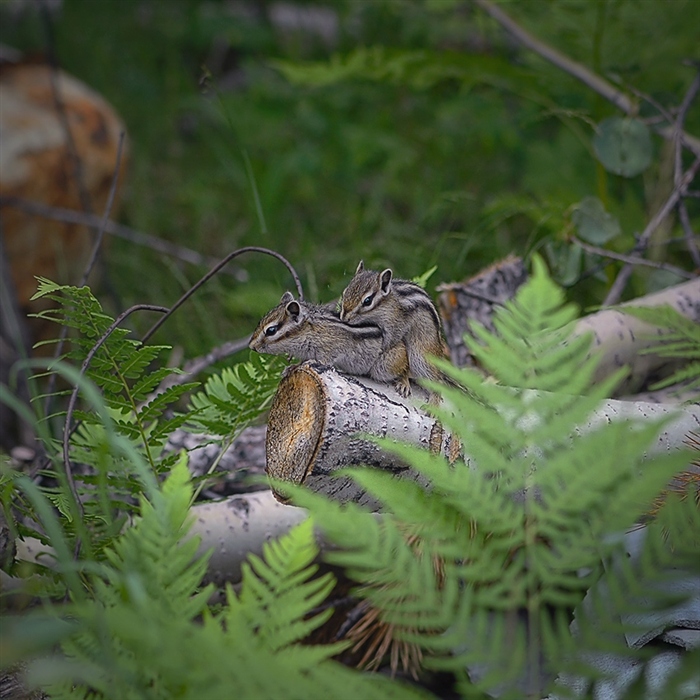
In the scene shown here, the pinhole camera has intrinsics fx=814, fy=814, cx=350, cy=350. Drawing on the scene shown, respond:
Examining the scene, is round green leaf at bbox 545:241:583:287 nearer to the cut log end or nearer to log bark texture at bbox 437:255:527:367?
log bark texture at bbox 437:255:527:367

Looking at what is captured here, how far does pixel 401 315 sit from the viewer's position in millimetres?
2502

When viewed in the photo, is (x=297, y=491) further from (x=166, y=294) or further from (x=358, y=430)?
(x=166, y=294)

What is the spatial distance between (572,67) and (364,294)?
7.86 ft

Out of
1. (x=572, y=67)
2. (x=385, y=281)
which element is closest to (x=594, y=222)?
(x=572, y=67)

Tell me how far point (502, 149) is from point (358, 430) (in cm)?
481

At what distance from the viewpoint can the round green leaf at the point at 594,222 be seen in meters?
3.67

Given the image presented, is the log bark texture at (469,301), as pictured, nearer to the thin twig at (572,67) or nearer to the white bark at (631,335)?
the white bark at (631,335)

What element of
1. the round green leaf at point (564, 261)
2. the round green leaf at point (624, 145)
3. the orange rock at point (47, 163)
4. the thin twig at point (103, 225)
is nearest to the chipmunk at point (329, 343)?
the thin twig at point (103, 225)

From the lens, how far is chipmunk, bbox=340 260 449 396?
8.07 feet

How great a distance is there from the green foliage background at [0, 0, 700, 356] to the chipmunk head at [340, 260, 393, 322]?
695mm

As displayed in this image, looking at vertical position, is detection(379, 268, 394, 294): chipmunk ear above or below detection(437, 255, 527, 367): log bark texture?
above

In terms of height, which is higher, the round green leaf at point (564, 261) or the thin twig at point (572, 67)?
the thin twig at point (572, 67)

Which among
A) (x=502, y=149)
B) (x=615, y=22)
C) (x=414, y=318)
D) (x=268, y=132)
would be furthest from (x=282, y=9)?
(x=414, y=318)

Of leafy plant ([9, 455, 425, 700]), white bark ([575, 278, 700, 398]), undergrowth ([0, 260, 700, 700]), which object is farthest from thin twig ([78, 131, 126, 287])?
white bark ([575, 278, 700, 398])
